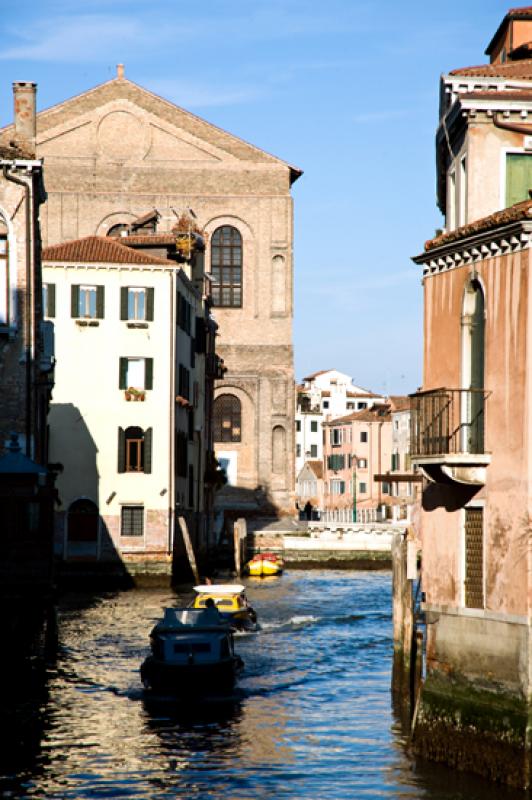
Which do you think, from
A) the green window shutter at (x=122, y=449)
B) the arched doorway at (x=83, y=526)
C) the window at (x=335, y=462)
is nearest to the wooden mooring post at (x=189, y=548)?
the green window shutter at (x=122, y=449)

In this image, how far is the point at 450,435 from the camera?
760 inches

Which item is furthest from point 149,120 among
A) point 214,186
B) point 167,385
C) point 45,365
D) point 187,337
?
point 45,365

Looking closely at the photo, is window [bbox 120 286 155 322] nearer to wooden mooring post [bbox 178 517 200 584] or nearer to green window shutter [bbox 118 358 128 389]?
green window shutter [bbox 118 358 128 389]

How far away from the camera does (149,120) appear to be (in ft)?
251

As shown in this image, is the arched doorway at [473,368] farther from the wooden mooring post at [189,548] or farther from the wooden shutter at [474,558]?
the wooden mooring post at [189,548]

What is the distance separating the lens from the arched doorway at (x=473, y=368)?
18.9 meters

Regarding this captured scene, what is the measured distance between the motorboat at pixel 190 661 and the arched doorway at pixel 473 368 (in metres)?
10.7

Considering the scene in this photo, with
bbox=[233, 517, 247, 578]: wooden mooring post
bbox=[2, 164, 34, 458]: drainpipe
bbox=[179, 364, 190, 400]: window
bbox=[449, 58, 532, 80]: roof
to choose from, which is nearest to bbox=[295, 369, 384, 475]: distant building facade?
bbox=[233, 517, 247, 578]: wooden mooring post

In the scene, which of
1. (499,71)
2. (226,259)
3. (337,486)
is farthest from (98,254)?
(337,486)

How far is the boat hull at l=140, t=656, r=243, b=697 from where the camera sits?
28.1 m

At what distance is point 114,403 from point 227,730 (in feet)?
99.0

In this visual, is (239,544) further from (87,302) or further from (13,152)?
(13,152)

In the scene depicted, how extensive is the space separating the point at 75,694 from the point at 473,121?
13.5m

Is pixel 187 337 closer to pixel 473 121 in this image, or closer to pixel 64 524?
pixel 64 524
